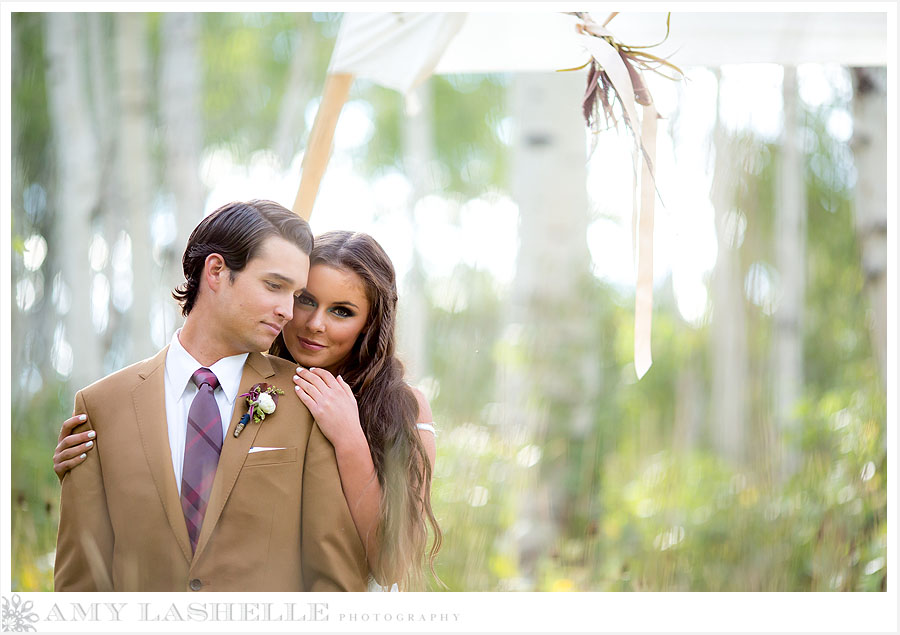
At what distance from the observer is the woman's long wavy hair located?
200cm

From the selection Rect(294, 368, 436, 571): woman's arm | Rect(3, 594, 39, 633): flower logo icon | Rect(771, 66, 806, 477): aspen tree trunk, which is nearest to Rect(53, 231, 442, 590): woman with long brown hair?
Rect(294, 368, 436, 571): woman's arm

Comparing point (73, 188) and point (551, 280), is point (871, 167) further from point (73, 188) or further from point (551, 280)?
point (73, 188)

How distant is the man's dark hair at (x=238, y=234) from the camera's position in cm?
191

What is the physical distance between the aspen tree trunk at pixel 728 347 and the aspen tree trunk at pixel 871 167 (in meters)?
2.35

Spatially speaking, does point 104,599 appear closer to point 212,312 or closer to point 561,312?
point 212,312

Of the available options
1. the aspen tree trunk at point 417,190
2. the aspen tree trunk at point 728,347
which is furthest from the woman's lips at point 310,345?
the aspen tree trunk at point 417,190

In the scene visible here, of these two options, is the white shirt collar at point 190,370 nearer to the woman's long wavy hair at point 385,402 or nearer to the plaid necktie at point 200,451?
the plaid necktie at point 200,451

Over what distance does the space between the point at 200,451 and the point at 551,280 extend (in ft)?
9.48

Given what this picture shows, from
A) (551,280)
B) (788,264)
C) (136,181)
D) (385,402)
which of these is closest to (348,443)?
(385,402)

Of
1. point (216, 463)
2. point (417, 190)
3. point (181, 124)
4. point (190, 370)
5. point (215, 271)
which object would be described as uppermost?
point (181, 124)

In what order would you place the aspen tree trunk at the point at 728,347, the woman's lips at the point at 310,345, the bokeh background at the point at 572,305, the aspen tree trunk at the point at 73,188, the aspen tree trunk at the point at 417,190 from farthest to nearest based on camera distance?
1. the aspen tree trunk at the point at 417,190
2. the aspen tree trunk at the point at 728,347
3. the aspen tree trunk at the point at 73,188
4. the bokeh background at the point at 572,305
5. the woman's lips at the point at 310,345

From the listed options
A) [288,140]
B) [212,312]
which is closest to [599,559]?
[212,312]

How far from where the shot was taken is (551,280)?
4.44m

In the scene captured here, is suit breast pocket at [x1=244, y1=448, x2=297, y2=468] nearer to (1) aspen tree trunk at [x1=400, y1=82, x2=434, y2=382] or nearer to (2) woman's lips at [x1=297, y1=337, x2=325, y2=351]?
(2) woman's lips at [x1=297, y1=337, x2=325, y2=351]
